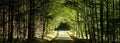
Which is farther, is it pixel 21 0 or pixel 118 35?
pixel 21 0

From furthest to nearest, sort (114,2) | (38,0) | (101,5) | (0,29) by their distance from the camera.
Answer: (38,0)
(0,29)
(101,5)
(114,2)

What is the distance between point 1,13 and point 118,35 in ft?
31.8

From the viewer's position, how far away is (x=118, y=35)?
18922 mm

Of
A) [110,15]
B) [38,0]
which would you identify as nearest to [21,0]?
[38,0]

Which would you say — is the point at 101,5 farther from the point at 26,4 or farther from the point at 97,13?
the point at 26,4

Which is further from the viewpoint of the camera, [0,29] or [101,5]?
[0,29]

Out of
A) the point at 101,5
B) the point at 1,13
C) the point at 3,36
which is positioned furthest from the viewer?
the point at 1,13

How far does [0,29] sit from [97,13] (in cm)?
850

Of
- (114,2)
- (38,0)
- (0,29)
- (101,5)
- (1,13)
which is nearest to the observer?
(114,2)

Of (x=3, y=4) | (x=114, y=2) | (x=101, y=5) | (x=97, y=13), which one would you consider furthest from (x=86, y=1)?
(x=3, y=4)

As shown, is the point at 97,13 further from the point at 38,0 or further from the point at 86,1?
the point at 38,0

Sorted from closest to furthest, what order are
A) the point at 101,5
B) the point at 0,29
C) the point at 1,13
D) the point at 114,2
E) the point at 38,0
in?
1. the point at 114,2
2. the point at 101,5
3. the point at 1,13
4. the point at 0,29
5. the point at 38,0

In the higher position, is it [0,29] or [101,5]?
[101,5]

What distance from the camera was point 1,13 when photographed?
23.3m
